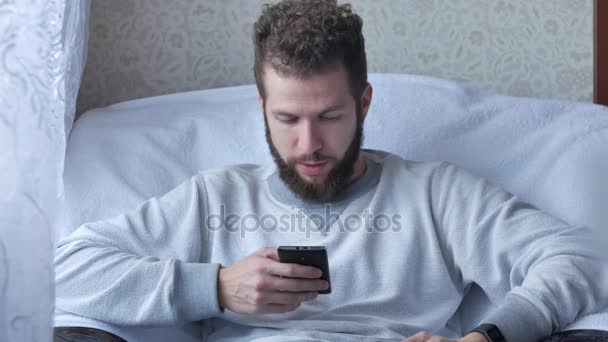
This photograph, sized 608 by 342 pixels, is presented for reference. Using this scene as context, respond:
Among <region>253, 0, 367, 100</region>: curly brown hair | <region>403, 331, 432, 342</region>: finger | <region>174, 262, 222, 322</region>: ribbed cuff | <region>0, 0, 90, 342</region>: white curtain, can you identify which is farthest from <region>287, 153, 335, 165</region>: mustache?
<region>0, 0, 90, 342</region>: white curtain

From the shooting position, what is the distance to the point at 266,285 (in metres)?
1.27

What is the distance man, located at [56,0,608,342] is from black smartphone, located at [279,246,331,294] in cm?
1

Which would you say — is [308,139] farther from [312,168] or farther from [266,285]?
[266,285]

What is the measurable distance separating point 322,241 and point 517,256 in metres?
0.31

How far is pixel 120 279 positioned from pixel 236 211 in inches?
9.5

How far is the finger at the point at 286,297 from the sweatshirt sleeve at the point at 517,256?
0.25 m

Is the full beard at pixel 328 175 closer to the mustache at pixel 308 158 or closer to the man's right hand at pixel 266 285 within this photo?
the mustache at pixel 308 158

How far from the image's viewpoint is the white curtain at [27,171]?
0.79 meters

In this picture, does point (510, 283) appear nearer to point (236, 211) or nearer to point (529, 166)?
point (529, 166)

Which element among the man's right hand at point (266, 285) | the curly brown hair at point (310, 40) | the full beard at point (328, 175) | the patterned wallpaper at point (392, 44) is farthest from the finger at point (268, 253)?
the patterned wallpaper at point (392, 44)

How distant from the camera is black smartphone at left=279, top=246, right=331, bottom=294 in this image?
3.97ft

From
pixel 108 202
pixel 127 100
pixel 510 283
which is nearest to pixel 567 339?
pixel 510 283

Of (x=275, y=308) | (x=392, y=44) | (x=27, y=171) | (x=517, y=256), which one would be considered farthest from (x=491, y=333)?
(x=392, y=44)

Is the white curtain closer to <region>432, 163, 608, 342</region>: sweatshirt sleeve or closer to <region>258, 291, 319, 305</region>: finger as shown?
<region>258, 291, 319, 305</region>: finger
